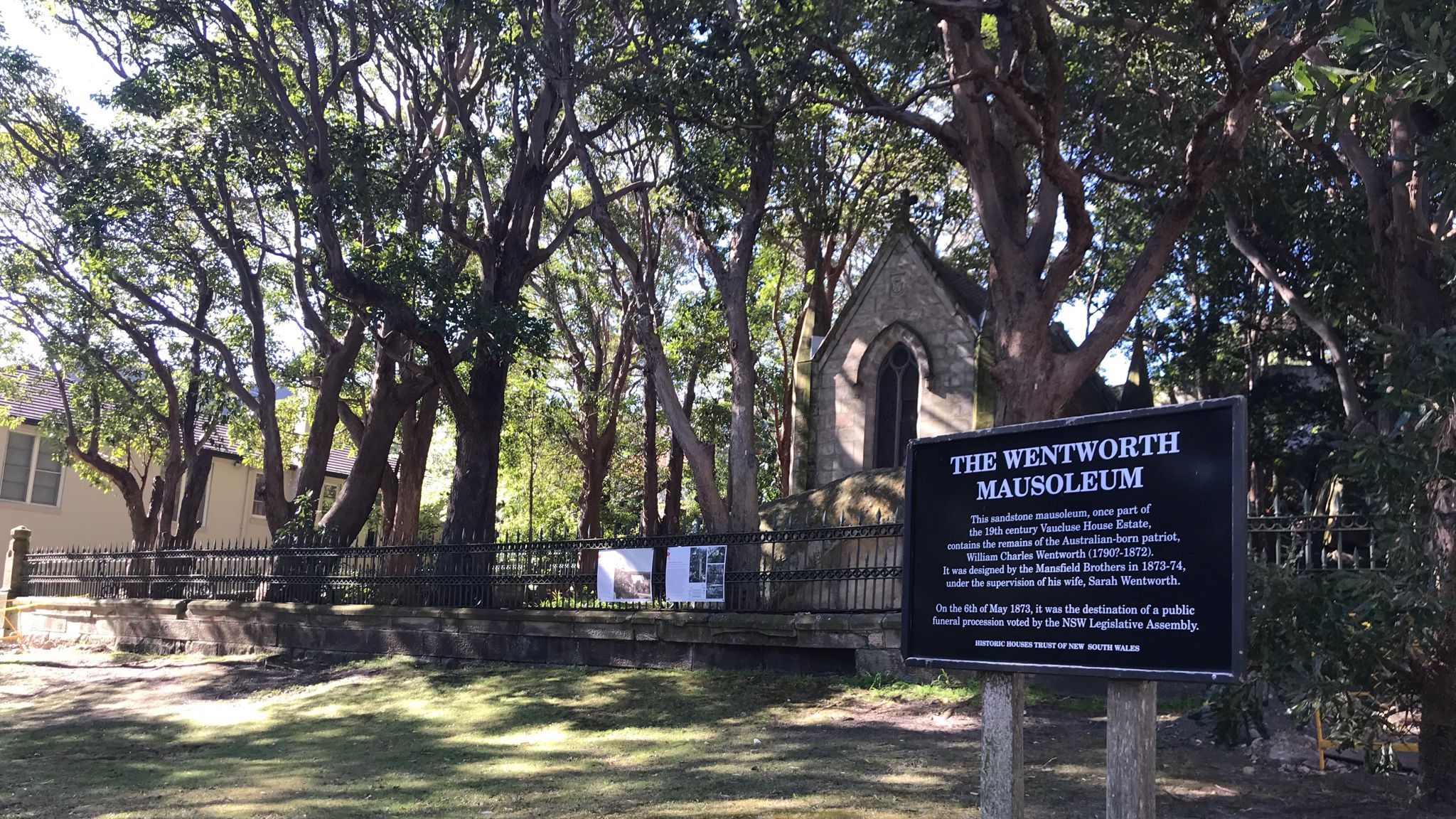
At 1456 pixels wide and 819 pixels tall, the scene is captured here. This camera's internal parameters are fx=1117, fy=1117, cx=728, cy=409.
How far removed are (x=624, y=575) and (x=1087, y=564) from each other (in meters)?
9.48

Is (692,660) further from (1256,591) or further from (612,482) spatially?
(612,482)

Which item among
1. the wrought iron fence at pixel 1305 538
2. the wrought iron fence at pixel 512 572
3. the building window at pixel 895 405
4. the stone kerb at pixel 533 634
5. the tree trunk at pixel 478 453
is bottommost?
the stone kerb at pixel 533 634

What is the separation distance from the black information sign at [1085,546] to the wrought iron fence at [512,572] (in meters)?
6.09

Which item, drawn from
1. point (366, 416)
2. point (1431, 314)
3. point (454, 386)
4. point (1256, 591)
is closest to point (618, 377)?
point (366, 416)

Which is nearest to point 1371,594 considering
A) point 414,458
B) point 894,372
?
point 894,372

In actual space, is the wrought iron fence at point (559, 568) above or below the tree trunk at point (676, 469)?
below

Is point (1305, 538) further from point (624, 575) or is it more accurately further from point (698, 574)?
point (624, 575)

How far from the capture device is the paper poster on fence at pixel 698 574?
1336 centimetres

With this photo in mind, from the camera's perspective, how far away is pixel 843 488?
62.4 ft

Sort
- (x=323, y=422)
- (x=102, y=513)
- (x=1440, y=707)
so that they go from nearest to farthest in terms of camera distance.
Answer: (x=1440, y=707)
(x=323, y=422)
(x=102, y=513)

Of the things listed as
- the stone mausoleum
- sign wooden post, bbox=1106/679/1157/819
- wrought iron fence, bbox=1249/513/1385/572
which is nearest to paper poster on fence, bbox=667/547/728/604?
wrought iron fence, bbox=1249/513/1385/572

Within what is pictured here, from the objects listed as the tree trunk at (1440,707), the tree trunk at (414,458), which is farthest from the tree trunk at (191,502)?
the tree trunk at (1440,707)

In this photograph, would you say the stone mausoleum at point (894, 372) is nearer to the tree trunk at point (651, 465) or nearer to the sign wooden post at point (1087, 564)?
the tree trunk at point (651, 465)

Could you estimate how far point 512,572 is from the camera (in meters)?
15.0
